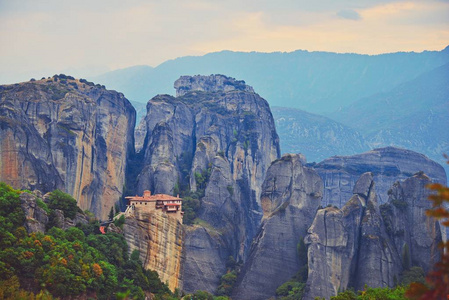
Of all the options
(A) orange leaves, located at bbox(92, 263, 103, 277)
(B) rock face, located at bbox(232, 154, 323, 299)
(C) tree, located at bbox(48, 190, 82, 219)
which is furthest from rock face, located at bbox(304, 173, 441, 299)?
(A) orange leaves, located at bbox(92, 263, 103, 277)

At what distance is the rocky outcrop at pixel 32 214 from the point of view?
52.3 m

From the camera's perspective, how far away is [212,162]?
10312 cm

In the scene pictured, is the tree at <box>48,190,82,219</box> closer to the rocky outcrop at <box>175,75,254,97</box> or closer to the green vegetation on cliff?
the green vegetation on cliff

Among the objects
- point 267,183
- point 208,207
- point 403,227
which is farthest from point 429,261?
point 208,207

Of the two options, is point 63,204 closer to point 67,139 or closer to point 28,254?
point 28,254

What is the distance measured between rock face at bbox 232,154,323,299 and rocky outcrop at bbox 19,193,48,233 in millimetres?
30135

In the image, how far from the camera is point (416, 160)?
391 feet

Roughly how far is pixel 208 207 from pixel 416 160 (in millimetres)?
37788

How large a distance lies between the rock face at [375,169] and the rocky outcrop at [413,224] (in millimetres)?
35211

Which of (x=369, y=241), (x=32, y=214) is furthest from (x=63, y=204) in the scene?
(x=369, y=241)

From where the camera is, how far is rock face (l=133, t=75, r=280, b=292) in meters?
89.4

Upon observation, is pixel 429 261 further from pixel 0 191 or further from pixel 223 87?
pixel 223 87

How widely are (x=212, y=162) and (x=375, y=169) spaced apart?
2936cm

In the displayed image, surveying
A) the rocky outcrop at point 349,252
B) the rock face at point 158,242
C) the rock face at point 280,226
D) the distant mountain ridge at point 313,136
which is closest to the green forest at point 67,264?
the rock face at point 158,242
